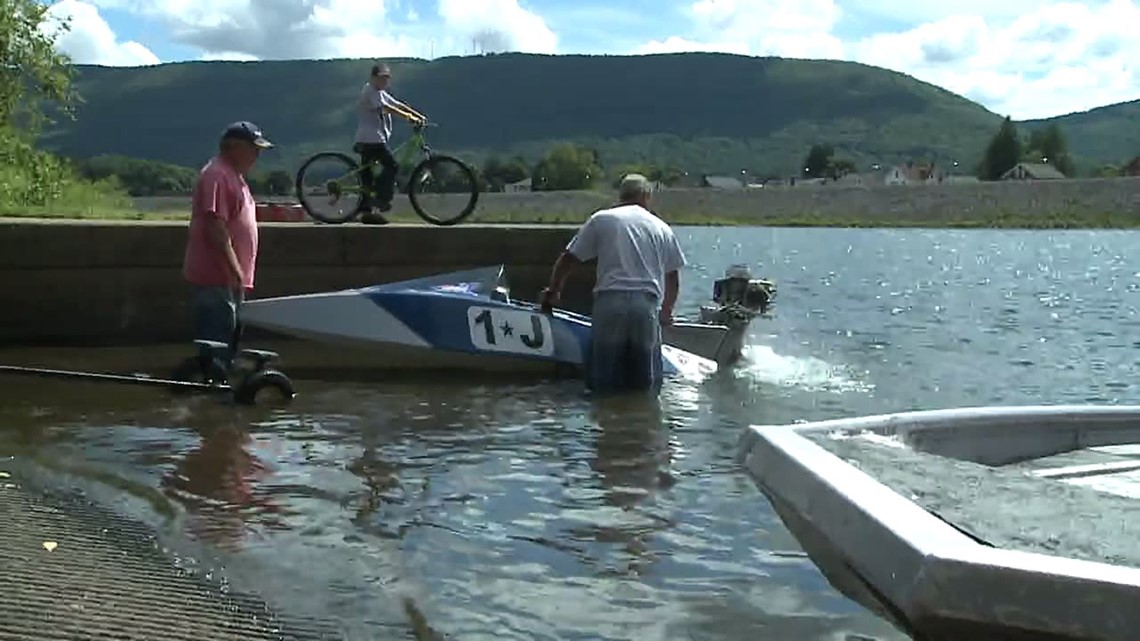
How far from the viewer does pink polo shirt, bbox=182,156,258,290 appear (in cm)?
926

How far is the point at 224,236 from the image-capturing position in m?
9.31

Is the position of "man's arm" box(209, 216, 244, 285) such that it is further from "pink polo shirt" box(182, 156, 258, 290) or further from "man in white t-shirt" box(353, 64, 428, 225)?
"man in white t-shirt" box(353, 64, 428, 225)

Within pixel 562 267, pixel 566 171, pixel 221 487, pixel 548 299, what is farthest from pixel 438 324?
pixel 566 171

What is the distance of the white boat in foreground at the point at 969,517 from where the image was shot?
321 centimetres

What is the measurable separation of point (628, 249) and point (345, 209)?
5432 millimetres

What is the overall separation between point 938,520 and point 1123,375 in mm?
15397

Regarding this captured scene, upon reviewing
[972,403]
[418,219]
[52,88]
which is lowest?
[972,403]

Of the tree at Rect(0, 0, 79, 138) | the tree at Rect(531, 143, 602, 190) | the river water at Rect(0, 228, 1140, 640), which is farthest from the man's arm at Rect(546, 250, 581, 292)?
the tree at Rect(531, 143, 602, 190)

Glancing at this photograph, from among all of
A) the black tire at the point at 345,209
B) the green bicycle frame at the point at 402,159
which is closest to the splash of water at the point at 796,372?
the green bicycle frame at the point at 402,159

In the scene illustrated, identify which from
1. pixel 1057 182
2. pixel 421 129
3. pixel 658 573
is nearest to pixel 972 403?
pixel 421 129

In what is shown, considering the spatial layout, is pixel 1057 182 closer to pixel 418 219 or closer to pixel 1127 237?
pixel 1127 237

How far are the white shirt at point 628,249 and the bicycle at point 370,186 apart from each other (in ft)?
15.2

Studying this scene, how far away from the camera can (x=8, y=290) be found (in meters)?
12.8

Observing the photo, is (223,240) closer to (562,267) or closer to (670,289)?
(562,267)
